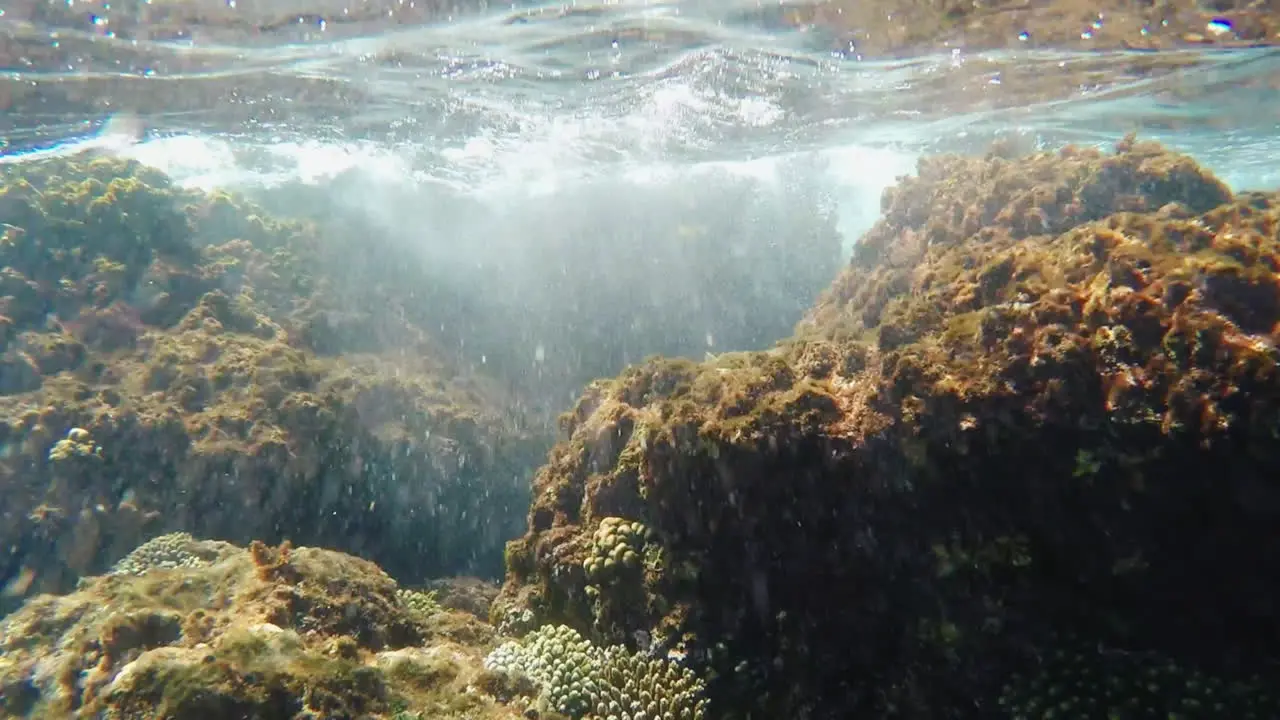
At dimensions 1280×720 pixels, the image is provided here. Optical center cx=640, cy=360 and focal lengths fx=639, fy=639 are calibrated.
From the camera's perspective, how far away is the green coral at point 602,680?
5.37 meters

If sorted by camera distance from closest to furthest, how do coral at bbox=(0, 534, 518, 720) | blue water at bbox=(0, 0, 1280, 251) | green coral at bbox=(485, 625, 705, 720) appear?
coral at bbox=(0, 534, 518, 720) → green coral at bbox=(485, 625, 705, 720) → blue water at bbox=(0, 0, 1280, 251)

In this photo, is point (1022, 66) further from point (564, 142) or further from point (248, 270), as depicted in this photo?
point (248, 270)

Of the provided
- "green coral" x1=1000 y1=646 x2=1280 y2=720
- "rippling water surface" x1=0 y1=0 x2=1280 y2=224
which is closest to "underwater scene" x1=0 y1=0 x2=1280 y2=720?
"green coral" x1=1000 y1=646 x2=1280 y2=720

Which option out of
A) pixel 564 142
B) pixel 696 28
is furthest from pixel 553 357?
pixel 696 28

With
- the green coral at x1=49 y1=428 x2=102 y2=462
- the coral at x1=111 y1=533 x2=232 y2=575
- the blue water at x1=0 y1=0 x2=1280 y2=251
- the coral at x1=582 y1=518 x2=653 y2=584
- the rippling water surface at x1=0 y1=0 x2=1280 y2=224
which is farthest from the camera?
the blue water at x1=0 y1=0 x2=1280 y2=251

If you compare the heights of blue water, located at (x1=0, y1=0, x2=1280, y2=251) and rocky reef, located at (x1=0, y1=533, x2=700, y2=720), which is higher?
blue water, located at (x1=0, y1=0, x2=1280, y2=251)

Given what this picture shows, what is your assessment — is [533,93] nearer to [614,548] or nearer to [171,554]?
[171,554]

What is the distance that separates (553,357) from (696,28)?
11.3m

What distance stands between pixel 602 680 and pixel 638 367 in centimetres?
369

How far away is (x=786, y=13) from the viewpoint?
1305 cm

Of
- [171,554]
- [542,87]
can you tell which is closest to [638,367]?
[171,554]

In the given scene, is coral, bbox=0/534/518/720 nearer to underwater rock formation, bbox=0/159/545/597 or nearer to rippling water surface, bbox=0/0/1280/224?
underwater rock formation, bbox=0/159/545/597

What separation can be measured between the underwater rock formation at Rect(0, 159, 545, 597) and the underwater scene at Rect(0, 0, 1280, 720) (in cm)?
9

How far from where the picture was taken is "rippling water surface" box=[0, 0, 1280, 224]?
12945mm
